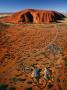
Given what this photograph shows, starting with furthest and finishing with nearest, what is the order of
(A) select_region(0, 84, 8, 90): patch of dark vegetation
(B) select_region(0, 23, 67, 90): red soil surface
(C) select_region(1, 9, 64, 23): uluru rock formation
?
(C) select_region(1, 9, 64, 23): uluru rock formation, (B) select_region(0, 23, 67, 90): red soil surface, (A) select_region(0, 84, 8, 90): patch of dark vegetation

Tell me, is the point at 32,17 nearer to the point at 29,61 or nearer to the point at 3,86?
the point at 29,61

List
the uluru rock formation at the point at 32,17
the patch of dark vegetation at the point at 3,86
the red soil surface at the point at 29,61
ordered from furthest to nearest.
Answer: the uluru rock formation at the point at 32,17, the red soil surface at the point at 29,61, the patch of dark vegetation at the point at 3,86

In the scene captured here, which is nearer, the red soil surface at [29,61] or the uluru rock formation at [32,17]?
the red soil surface at [29,61]

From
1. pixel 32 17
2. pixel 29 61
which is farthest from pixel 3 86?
pixel 32 17

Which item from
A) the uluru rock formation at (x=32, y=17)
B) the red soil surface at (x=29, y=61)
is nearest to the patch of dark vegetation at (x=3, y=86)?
the red soil surface at (x=29, y=61)

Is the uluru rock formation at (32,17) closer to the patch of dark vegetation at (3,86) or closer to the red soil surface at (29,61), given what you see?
the red soil surface at (29,61)

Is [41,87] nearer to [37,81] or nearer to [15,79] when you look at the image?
[37,81]

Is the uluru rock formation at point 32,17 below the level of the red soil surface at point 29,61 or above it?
above

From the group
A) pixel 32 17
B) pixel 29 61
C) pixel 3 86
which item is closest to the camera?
pixel 3 86

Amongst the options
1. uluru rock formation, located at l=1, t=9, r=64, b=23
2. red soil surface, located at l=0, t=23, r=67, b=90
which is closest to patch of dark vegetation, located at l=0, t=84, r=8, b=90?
red soil surface, located at l=0, t=23, r=67, b=90

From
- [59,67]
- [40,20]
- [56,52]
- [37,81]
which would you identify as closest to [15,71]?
[37,81]

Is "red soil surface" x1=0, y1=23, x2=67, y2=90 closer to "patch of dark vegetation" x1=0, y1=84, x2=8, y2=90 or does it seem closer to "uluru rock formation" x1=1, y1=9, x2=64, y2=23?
"patch of dark vegetation" x1=0, y1=84, x2=8, y2=90

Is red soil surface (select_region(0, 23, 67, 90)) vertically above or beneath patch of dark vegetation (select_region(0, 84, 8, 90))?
above
